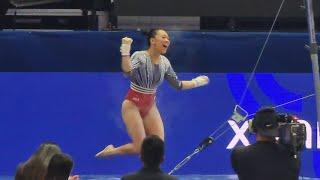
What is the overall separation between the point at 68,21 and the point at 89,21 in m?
0.54

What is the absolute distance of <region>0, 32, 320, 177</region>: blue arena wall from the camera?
343 inches

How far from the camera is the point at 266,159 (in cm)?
454

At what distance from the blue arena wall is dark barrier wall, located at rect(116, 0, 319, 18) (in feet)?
3.24

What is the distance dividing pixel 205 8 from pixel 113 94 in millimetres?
2048

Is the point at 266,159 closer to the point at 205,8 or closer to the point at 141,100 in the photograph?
the point at 141,100

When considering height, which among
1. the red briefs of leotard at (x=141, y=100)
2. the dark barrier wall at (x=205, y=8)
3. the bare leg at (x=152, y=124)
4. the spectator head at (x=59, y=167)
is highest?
the dark barrier wall at (x=205, y=8)

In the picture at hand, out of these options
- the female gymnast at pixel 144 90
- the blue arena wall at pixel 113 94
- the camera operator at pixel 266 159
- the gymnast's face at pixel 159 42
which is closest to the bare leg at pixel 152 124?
the female gymnast at pixel 144 90

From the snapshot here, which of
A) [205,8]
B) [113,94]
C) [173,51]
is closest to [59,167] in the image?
[113,94]

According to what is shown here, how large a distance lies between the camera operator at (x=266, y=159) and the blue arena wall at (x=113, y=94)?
160 inches

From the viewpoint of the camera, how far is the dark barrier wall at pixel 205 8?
9.60 metres

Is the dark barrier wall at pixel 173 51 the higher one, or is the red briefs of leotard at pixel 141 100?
the dark barrier wall at pixel 173 51

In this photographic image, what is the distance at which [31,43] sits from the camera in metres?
8.73

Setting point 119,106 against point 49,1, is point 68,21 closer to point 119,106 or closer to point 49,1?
point 49,1

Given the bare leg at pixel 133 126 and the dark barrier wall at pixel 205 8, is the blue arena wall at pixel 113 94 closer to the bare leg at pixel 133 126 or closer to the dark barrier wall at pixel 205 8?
the dark barrier wall at pixel 205 8
